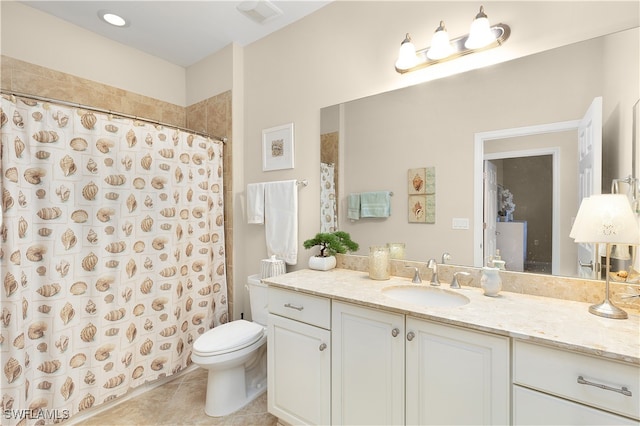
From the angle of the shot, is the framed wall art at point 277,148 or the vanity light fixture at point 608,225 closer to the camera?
the vanity light fixture at point 608,225

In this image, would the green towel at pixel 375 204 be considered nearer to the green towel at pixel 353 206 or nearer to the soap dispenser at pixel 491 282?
the green towel at pixel 353 206

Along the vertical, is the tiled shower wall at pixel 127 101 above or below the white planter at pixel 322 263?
above

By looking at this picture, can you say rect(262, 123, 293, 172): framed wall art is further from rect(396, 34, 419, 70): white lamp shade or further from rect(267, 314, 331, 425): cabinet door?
rect(267, 314, 331, 425): cabinet door

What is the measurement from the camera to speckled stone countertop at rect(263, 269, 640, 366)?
0.86 metres

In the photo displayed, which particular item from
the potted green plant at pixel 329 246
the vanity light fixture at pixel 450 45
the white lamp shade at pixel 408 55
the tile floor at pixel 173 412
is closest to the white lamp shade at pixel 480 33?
the vanity light fixture at pixel 450 45

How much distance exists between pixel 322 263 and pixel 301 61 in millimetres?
1447

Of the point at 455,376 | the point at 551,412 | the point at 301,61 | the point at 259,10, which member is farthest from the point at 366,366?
the point at 259,10

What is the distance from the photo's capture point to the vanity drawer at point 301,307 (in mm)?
1416

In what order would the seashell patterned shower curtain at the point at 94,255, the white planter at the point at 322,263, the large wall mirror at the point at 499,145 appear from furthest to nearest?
1. the white planter at the point at 322,263
2. the seashell patterned shower curtain at the point at 94,255
3. the large wall mirror at the point at 499,145

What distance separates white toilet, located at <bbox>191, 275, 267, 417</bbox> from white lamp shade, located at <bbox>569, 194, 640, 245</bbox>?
5.79 ft

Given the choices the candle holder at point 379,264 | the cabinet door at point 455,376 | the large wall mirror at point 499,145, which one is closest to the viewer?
the cabinet door at point 455,376

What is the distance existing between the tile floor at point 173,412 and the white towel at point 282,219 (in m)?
0.96

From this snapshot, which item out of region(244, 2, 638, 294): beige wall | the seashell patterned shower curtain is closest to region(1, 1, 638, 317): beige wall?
region(244, 2, 638, 294): beige wall

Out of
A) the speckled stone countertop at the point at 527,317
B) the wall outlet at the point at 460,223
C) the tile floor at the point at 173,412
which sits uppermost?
the wall outlet at the point at 460,223
